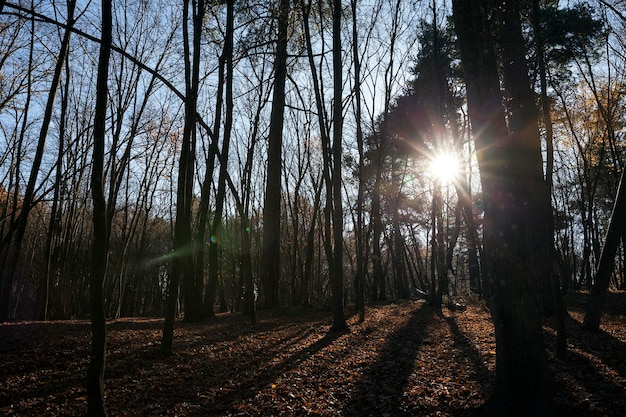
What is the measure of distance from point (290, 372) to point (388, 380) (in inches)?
57.5

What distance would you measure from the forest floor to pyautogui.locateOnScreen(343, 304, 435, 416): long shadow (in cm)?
2

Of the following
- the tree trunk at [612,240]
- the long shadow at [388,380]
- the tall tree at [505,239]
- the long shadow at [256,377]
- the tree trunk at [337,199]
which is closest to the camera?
the tall tree at [505,239]

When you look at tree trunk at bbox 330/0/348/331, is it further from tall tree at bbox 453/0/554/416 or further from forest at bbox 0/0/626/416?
tall tree at bbox 453/0/554/416

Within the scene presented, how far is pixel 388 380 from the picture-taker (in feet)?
17.1

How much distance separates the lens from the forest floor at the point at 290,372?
4117 millimetres

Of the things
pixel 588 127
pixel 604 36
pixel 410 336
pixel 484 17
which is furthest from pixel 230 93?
pixel 588 127

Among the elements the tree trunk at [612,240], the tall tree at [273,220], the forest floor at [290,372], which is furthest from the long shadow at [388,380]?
the tall tree at [273,220]

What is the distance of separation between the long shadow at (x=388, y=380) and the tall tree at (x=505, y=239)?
1259 mm

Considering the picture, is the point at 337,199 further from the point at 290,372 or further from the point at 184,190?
the point at 290,372

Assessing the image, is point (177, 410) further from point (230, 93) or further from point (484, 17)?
point (230, 93)

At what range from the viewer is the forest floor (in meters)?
4.12

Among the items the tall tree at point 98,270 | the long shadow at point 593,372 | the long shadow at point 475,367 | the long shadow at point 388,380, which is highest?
the tall tree at point 98,270

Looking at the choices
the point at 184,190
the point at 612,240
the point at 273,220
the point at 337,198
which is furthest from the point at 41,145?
the point at 612,240

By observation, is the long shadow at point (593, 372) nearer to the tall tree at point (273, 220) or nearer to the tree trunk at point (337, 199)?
the tree trunk at point (337, 199)
